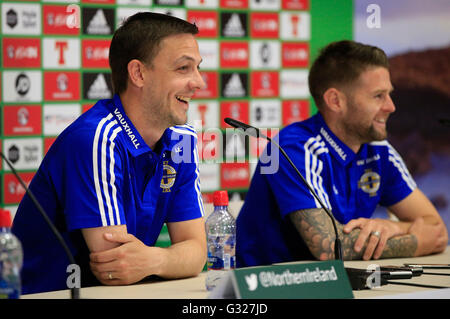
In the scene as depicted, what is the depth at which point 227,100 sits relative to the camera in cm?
383

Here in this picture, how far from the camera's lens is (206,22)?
3.74m

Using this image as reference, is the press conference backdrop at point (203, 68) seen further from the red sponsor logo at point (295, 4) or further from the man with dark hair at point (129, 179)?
the man with dark hair at point (129, 179)

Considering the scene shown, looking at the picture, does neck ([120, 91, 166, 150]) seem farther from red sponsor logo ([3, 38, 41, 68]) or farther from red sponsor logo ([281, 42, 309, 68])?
red sponsor logo ([281, 42, 309, 68])

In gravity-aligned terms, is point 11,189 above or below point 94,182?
below

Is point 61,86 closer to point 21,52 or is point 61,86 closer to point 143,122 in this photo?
point 21,52

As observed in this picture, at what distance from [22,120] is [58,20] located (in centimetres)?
56

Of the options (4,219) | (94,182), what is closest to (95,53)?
(94,182)

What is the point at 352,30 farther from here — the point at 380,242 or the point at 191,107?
the point at 380,242

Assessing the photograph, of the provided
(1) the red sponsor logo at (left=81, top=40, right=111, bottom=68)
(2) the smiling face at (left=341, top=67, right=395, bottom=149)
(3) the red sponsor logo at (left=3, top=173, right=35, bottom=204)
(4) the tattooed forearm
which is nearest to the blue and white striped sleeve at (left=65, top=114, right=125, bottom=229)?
(4) the tattooed forearm

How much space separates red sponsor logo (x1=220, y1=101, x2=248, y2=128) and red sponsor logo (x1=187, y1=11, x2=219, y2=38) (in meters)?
0.42

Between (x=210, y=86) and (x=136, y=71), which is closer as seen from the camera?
(x=136, y=71)

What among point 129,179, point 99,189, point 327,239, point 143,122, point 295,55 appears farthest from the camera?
point 295,55
